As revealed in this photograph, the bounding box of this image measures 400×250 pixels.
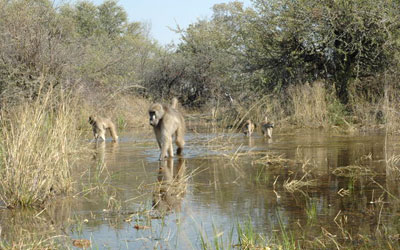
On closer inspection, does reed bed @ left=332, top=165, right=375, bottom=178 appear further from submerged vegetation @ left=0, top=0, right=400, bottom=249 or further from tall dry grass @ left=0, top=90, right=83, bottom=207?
tall dry grass @ left=0, top=90, right=83, bottom=207

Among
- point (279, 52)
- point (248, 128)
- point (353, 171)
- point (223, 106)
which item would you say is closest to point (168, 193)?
point (353, 171)

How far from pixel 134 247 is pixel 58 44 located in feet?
53.0

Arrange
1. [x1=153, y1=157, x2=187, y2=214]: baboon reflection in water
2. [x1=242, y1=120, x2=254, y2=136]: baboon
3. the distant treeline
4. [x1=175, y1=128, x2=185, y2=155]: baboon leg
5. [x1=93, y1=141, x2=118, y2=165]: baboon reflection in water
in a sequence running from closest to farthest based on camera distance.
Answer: [x1=153, y1=157, x2=187, y2=214]: baboon reflection in water, [x1=93, y1=141, x2=118, y2=165]: baboon reflection in water, [x1=175, y1=128, x2=185, y2=155]: baboon leg, [x1=242, y1=120, x2=254, y2=136]: baboon, the distant treeline

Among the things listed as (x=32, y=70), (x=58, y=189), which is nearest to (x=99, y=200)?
(x=58, y=189)

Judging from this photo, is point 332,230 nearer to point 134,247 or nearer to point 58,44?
point 134,247

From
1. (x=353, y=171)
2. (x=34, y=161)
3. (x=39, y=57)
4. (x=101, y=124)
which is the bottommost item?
(x=353, y=171)

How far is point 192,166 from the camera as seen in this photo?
10.4m

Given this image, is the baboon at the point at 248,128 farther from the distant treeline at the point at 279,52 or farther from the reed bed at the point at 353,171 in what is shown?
the reed bed at the point at 353,171

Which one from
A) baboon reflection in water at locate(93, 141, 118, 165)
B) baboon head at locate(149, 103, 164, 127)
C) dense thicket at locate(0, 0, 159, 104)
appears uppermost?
dense thicket at locate(0, 0, 159, 104)

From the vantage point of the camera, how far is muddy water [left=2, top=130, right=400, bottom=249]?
5492 mm

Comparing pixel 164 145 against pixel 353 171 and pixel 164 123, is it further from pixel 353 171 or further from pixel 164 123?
pixel 353 171

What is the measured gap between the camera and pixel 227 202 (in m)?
6.96

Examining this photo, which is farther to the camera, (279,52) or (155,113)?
(279,52)

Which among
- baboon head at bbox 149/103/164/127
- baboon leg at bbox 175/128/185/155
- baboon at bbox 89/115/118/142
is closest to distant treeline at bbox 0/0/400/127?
baboon at bbox 89/115/118/142
